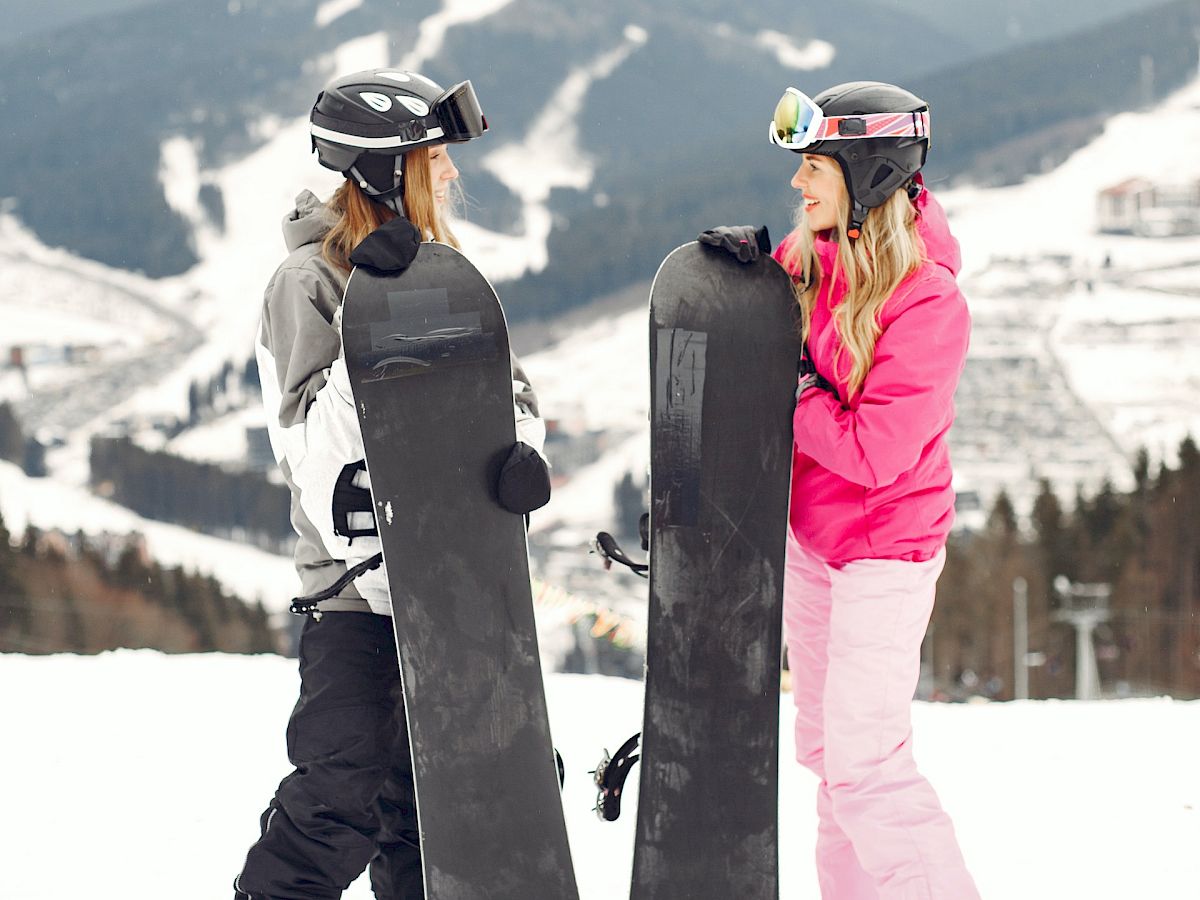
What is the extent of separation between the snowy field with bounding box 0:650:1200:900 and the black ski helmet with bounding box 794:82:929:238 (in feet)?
5.45

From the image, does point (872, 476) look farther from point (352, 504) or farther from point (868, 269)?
point (352, 504)

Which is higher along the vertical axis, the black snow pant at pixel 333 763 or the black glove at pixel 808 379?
the black glove at pixel 808 379

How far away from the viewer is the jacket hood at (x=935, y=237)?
6.58ft

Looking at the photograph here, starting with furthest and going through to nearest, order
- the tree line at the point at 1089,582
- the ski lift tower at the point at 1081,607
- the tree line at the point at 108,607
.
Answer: the tree line at the point at 108,607 < the tree line at the point at 1089,582 < the ski lift tower at the point at 1081,607

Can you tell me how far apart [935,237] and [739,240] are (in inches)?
13.0

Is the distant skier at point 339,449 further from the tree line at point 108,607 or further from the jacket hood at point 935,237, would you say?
the tree line at point 108,607

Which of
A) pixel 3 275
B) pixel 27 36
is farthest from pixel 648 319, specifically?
pixel 27 36

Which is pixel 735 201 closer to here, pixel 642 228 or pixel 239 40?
pixel 642 228

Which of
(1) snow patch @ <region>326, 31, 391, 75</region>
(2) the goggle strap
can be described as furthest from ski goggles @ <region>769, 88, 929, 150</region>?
(1) snow patch @ <region>326, 31, 391, 75</region>

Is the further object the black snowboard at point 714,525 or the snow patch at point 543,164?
the snow patch at point 543,164

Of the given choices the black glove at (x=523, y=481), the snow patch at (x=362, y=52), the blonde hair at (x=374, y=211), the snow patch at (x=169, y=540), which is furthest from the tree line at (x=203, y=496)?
the snow patch at (x=362, y=52)

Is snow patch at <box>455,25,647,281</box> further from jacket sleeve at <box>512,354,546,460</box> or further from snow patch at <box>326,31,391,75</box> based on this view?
jacket sleeve at <box>512,354,546,460</box>

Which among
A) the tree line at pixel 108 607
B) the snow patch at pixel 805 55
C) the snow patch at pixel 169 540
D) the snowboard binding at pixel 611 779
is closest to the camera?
the snowboard binding at pixel 611 779

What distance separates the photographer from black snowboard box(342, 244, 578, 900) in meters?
1.91
